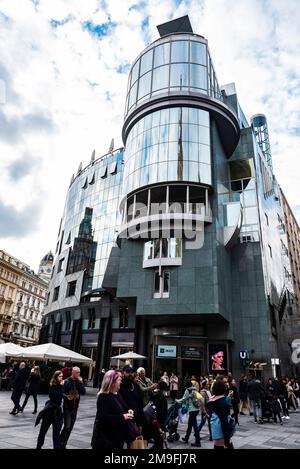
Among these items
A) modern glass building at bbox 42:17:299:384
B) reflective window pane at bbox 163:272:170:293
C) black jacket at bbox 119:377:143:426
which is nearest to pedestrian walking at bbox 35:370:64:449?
black jacket at bbox 119:377:143:426

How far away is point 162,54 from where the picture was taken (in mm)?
31766

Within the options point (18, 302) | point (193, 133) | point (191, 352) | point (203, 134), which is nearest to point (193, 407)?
point (191, 352)

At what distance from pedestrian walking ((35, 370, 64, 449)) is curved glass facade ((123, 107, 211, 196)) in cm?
2139

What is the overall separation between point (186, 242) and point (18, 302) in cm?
5836

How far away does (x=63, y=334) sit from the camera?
133ft

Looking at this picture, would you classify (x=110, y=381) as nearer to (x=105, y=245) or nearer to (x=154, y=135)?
(x=154, y=135)

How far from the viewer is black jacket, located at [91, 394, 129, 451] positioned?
405 cm

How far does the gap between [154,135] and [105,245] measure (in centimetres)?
1533

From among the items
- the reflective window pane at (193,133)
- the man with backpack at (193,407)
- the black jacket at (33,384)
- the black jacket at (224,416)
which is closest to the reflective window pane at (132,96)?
the reflective window pane at (193,133)

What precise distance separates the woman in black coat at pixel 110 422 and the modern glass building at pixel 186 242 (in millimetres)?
20248

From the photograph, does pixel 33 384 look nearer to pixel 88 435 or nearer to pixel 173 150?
pixel 88 435
